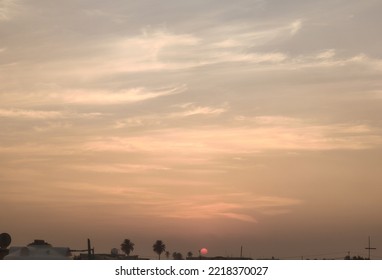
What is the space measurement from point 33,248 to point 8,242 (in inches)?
657
